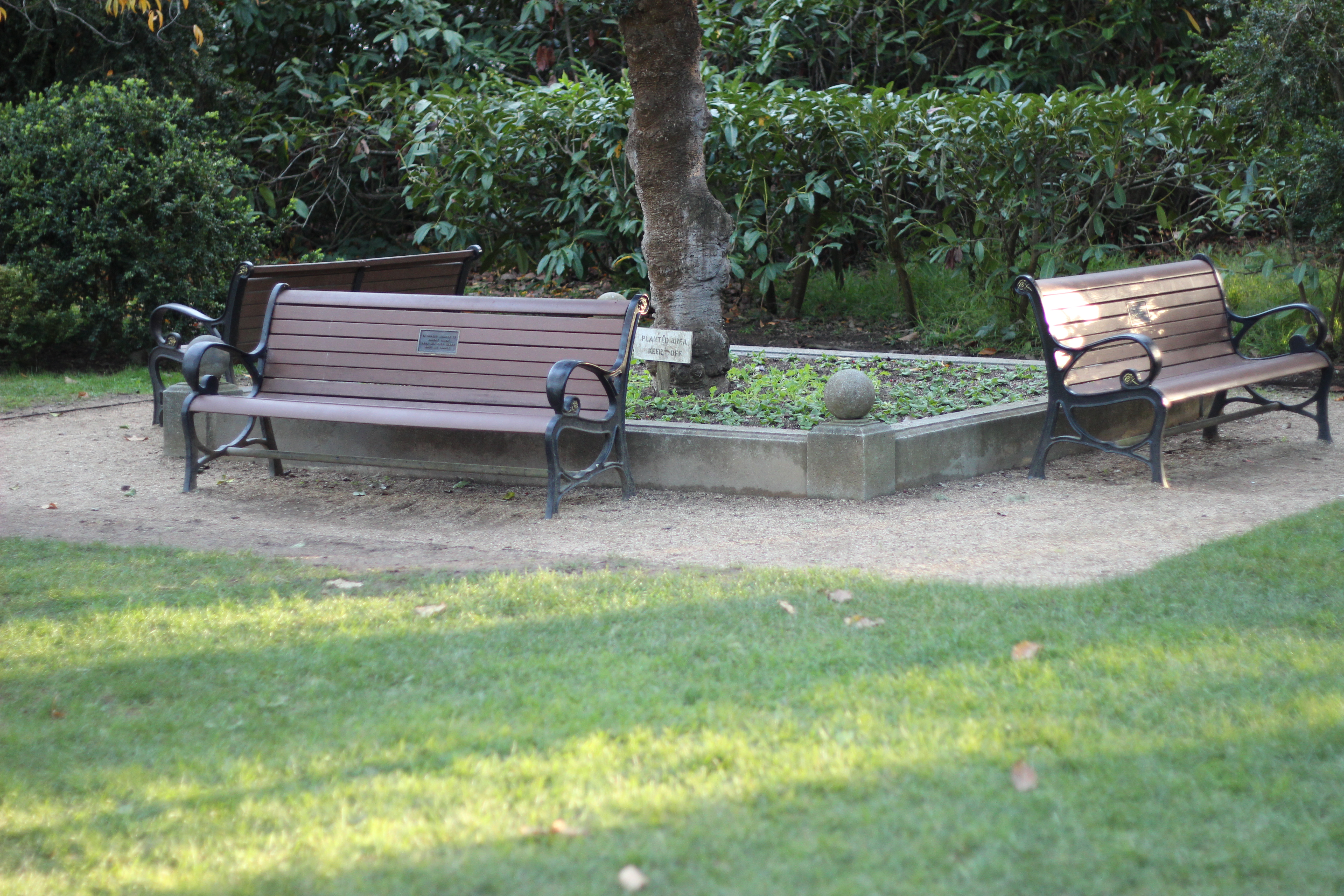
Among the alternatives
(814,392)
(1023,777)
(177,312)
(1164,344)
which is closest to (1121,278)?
(1164,344)

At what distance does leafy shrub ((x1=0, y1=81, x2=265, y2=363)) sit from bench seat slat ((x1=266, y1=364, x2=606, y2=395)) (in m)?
4.20

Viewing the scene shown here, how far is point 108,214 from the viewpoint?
390 inches

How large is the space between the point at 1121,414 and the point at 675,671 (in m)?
4.46

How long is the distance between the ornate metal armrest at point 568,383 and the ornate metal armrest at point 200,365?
1.73 m

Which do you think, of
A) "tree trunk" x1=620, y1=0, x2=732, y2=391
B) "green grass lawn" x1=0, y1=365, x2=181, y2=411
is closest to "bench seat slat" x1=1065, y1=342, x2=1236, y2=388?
"tree trunk" x1=620, y1=0, x2=732, y2=391

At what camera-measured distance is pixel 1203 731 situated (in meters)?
3.05

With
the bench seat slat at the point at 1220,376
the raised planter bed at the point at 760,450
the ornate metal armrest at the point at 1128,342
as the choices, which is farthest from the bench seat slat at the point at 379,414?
the bench seat slat at the point at 1220,376

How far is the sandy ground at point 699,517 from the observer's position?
491 centimetres

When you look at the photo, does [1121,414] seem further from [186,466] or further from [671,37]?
[186,466]

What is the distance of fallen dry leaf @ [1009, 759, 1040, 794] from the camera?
2.78 meters

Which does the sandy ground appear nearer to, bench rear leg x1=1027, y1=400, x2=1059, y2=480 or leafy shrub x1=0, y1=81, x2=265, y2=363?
bench rear leg x1=1027, y1=400, x2=1059, y2=480

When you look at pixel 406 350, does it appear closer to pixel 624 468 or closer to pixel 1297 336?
pixel 624 468

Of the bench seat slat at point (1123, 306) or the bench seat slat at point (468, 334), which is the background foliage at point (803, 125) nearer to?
the bench seat slat at point (1123, 306)

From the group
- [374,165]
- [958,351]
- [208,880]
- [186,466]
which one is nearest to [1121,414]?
[958,351]
